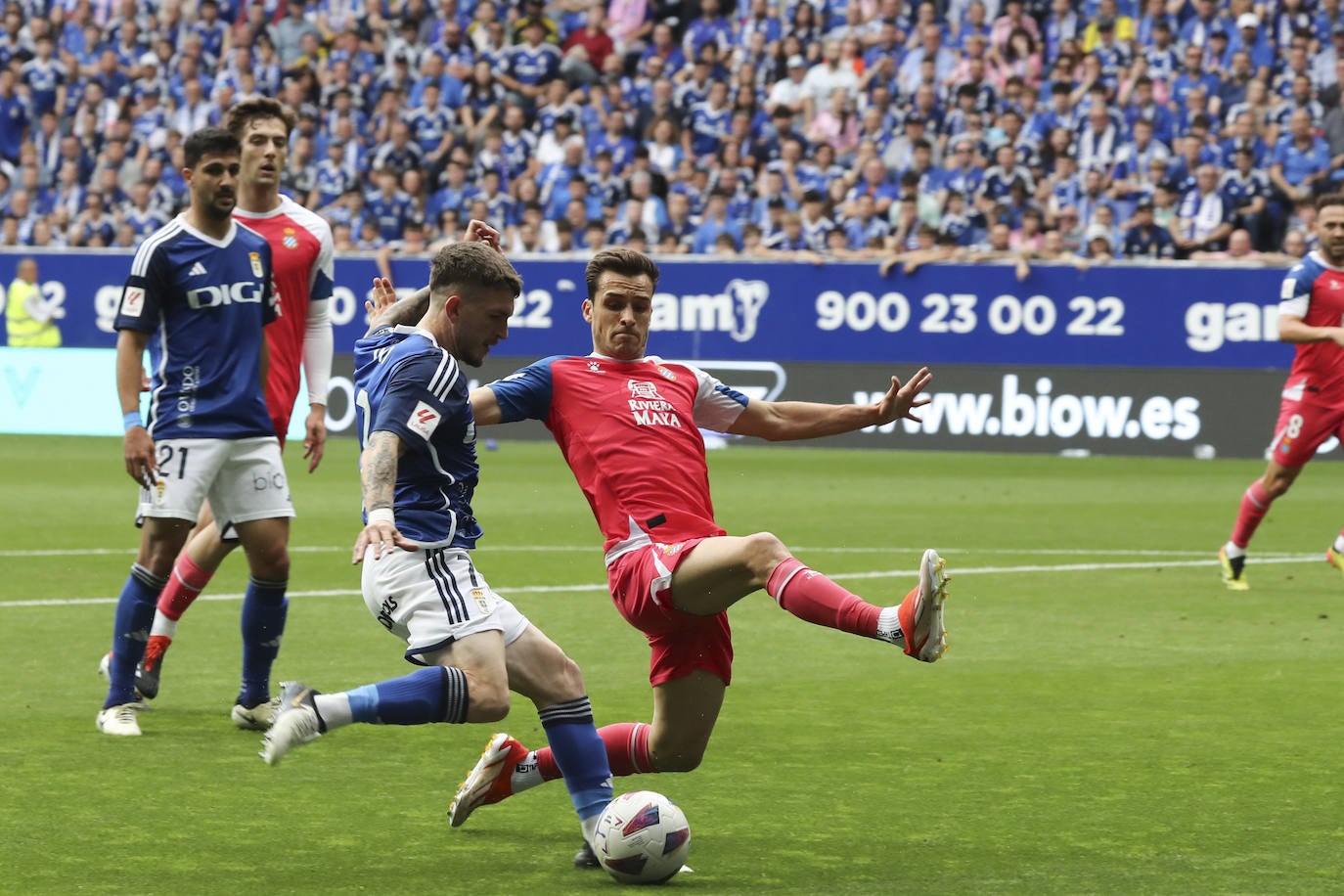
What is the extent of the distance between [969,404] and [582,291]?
175 inches

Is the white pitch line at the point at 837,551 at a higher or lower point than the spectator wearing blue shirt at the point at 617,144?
lower

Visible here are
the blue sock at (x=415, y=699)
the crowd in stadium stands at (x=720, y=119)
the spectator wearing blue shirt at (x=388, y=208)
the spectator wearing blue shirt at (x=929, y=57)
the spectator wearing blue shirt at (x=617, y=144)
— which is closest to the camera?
the blue sock at (x=415, y=699)

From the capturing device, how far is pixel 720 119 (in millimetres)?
24969

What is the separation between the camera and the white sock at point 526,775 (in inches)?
233

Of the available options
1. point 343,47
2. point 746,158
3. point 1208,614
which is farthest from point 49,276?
point 1208,614

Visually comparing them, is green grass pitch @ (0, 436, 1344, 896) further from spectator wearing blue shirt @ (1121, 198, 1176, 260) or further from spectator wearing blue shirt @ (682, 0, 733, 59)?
spectator wearing blue shirt @ (682, 0, 733, 59)

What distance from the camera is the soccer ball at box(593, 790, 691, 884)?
205 inches

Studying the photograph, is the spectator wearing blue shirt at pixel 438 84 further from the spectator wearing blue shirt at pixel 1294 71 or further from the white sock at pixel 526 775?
the white sock at pixel 526 775

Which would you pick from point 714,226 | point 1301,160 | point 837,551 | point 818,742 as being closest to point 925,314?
point 714,226

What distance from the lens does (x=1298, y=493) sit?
17516 millimetres

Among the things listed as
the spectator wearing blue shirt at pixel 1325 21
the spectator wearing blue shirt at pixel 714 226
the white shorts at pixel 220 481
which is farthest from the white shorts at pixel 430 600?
the spectator wearing blue shirt at pixel 1325 21

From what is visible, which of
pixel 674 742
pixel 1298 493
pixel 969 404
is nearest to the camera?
pixel 674 742

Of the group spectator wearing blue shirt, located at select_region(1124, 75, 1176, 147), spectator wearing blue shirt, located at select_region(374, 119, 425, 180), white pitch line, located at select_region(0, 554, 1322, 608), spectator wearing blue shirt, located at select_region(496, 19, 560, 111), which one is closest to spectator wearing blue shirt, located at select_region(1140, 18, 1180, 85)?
spectator wearing blue shirt, located at select_region(1124, 75, 1176, 147)

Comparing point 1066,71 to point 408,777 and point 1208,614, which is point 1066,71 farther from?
point 408,777
